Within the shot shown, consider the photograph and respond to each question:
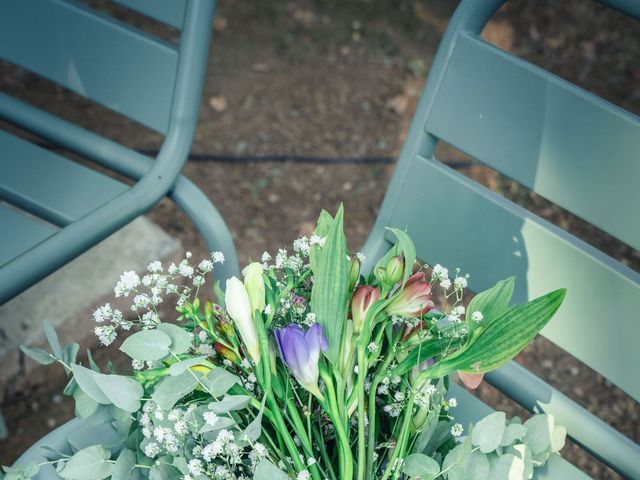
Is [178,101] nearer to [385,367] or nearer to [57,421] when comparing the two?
[385,367]

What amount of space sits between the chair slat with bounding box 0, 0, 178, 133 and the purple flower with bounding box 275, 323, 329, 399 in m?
0.72

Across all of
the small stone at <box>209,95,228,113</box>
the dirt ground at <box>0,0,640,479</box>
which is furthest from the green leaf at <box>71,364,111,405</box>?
the small stone at <box>209,95,228,113</box>

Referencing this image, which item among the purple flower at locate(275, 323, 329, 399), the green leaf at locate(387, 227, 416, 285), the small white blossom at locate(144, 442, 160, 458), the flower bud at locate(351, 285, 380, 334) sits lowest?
the small white blossom at locate(144, 442, 160, 458)

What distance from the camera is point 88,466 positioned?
680 mm

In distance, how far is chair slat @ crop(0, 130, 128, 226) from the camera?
1.25 m

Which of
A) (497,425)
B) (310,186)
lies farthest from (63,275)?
(497,425)

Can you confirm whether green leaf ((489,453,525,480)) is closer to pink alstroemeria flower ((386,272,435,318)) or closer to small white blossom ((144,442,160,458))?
pink alstroemeria flower ((386,272,435,318))

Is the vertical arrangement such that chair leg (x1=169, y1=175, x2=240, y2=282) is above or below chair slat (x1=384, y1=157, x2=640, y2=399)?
below

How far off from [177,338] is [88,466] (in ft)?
0.51

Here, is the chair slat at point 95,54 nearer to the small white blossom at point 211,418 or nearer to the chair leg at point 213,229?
the chair leg at point 213,229

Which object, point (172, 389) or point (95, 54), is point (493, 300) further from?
point (95, 54)

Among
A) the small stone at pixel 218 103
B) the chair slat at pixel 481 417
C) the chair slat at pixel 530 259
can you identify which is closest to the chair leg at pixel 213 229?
the chair slat at pixel 530 259

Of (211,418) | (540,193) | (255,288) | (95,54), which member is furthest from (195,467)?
(95,54)

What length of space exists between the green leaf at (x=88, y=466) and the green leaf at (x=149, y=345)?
0.12 meters
